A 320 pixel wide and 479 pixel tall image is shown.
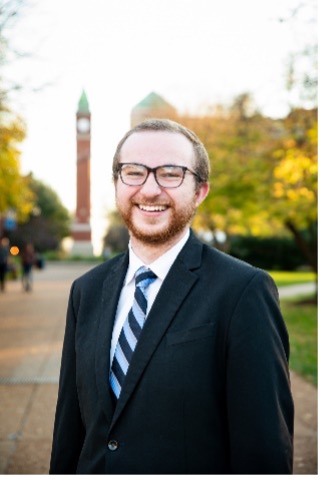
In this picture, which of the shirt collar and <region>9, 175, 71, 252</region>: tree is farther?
<region>9, 175, 71, 252</region>: tree

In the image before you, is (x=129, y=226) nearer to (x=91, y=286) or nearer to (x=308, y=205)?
(x=91, y=286)

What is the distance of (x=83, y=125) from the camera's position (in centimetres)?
6494

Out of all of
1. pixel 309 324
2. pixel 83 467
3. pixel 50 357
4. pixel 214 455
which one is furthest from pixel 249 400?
pixel 309 324

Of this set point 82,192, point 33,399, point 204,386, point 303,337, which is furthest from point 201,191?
point 82,192

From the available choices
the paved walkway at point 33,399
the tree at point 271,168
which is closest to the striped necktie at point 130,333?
the paved walkway at point 33,399

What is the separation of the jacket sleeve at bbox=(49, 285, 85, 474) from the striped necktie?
34 centimetres

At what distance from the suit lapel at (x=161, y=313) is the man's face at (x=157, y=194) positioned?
0.13 metres

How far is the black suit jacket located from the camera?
204cm

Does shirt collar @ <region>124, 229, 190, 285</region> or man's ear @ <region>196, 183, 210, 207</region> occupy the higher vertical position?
man's ear @ <region>196, 183, 210, 207</region>

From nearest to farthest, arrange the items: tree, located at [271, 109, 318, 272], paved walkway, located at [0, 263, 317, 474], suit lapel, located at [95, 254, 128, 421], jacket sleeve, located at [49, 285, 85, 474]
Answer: suit lapel, located at [95, 254, 128, 421] → jacket sleeve, located at [49, 285, 85, 474] → paved walkway, located at [0, 263, 317, 474] → tree, located at [271, 109, 318, 272]

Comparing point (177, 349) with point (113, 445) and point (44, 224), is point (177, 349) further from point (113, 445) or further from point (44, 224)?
point (44, 224)

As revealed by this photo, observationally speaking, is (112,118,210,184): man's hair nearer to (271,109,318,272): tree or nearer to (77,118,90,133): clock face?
(271,109,318,272): tree

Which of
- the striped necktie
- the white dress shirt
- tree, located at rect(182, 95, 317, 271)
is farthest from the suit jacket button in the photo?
tree, located at rect(182, 95, 317, 271)

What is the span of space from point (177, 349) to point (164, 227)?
0.46 metres
